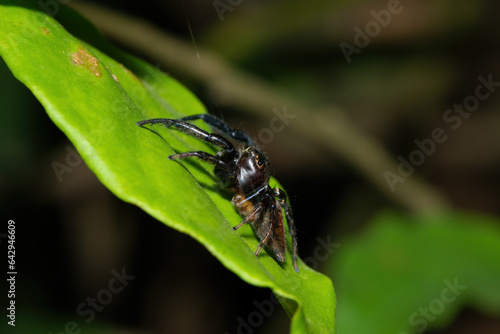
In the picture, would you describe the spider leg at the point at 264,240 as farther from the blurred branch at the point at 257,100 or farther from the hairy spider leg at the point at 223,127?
the blurred branch at the point at 257,100

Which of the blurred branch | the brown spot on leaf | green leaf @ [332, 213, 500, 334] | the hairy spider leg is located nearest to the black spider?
the hairy spider leg

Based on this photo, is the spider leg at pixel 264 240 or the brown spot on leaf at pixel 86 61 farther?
the spider leg at pixel 264 240

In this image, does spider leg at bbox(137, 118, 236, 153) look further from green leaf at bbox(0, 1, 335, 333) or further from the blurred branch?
the blurred branch

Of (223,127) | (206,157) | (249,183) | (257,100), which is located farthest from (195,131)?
(257,100)

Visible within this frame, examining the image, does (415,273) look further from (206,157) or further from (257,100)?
(206,157)

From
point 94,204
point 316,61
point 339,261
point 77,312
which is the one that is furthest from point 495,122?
point 77,312

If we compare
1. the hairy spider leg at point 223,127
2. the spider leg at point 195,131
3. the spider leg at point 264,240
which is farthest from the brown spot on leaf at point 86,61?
the spider leg at point 264,240
